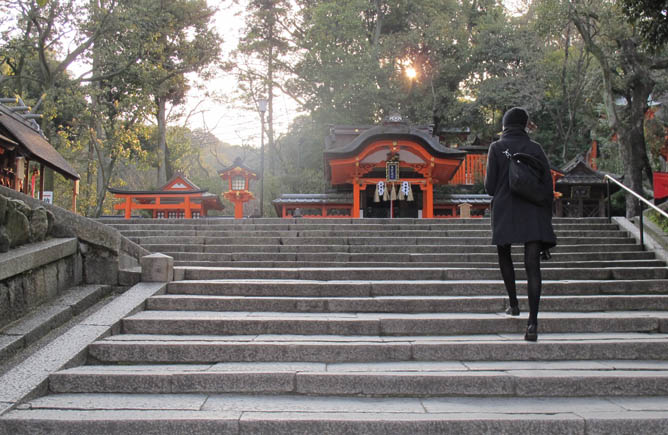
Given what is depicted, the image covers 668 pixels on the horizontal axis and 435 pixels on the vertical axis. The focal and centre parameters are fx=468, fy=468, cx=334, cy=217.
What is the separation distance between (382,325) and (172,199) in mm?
15522

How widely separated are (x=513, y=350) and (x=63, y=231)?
15.1ft

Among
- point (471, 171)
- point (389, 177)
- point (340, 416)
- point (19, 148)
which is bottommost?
point (340, 416)

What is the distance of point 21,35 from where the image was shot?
1507 cm

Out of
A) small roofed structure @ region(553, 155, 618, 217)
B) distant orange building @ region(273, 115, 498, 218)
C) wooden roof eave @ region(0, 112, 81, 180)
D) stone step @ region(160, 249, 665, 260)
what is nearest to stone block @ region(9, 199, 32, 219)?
stone step @ region(160, 249, 665, 260)

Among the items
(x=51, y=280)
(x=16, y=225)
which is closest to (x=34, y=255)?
(x=16, y=225)

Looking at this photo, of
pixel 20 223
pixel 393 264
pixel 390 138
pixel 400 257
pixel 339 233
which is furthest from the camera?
pixel 390 138

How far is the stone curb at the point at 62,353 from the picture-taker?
10.1 ft

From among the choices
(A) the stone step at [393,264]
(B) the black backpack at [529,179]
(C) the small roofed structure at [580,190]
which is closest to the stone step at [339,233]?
(A) the stone step at [393,264]

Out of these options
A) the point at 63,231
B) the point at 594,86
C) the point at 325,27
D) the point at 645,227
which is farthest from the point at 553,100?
the point at 63,231

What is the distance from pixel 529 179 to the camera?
3.57m

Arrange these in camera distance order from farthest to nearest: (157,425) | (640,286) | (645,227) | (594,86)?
(594,86) < (645,227) < (640,286) < (157,425)

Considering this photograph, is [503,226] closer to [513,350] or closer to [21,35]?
[513,350]

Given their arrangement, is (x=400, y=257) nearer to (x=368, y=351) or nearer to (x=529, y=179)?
(x=368, y=351)

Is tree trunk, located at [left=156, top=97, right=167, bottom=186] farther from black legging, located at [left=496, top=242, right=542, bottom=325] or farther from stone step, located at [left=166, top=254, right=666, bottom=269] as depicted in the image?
black legging, located at [left=496, top=242, right=542, bottom=325]
